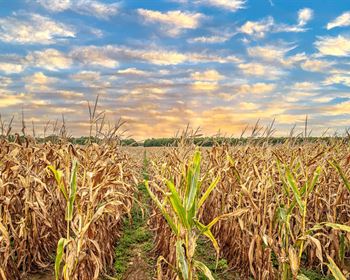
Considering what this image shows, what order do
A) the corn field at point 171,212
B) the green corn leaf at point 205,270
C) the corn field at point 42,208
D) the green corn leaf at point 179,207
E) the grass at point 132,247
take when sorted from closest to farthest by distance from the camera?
the green corn leaf at point 205,270
the green corn leaf at point 179,207
the corn field at point 171,212
the corn field at point 42,208
the grass at point 132,247

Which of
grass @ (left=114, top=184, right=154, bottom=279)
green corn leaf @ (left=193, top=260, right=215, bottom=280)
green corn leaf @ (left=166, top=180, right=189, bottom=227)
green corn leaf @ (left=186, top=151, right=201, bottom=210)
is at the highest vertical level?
green corn leaf @ (left=186, top=151, right=201, bottom=210)

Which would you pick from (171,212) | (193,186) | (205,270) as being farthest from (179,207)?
(171,212)

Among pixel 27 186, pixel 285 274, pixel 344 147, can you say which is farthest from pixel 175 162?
pixel 344 147

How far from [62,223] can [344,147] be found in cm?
708

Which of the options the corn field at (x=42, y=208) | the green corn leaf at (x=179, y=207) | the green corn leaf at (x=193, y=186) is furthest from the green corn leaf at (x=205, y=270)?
the corn field at (x=42, y=208)

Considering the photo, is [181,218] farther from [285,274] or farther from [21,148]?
[21,148]

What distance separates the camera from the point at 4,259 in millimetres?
4992

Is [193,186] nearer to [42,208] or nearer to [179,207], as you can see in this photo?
[179,207]

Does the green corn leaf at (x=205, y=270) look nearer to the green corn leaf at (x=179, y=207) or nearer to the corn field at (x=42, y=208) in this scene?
the green corn leaf at (x=179, y=207)

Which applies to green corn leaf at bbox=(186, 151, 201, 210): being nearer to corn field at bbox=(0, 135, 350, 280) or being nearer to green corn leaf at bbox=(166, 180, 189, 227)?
green corn leaf at bbox=(166, 180, 189, 227)

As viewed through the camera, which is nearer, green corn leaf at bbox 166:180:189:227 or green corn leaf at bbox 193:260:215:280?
green corn leaf at bbox 193:260:215:280

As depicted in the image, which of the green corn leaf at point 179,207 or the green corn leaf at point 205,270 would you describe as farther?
the green corn leaf at point 179,207

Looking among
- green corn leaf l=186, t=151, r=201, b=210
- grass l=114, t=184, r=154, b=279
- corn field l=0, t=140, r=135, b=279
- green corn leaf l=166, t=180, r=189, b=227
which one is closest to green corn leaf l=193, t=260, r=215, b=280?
green corn leaf l=166, t=180, r=189, b=227

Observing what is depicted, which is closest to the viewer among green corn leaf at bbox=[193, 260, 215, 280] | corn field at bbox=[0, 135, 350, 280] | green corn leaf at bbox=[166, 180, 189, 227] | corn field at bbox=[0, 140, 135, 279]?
green corn leaf at bbox=[193, 260, 215, 280]
